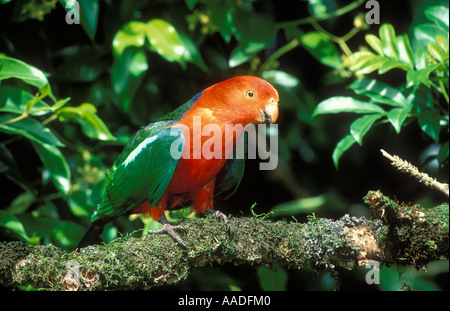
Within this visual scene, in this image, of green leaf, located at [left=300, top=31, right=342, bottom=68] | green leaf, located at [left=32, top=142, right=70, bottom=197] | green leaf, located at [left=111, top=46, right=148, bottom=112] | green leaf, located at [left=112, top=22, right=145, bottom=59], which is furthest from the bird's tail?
green leaf, located at [left=300, top=31, right=342, bottom=68]

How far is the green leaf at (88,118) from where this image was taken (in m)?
2.03

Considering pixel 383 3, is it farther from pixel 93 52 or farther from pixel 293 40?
pixel 93 52

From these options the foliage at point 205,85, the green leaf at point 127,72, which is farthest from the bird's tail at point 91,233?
the green leaf at point 127,72

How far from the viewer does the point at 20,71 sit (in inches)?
74.9

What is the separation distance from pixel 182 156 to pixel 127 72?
573 mm

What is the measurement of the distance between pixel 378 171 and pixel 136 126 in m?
1.38

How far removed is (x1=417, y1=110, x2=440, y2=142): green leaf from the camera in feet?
7.00

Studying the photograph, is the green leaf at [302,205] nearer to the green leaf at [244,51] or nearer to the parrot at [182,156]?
the parrot at [182,156]

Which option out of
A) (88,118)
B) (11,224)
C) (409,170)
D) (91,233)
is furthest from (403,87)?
(11,224)

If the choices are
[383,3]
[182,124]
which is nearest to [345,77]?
[383,3]

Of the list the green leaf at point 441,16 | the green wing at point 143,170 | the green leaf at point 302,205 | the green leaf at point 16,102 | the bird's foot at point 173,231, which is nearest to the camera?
the bird's foot at point 173,231

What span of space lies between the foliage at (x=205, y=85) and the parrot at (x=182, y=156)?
7.5 inches

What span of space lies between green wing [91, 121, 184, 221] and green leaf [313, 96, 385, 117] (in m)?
0.67

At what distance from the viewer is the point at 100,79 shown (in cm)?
255
